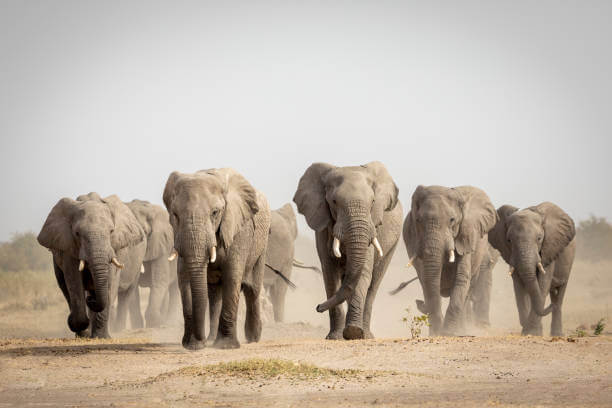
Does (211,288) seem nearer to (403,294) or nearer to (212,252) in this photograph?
(212,252)

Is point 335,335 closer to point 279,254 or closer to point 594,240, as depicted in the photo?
point 279,254

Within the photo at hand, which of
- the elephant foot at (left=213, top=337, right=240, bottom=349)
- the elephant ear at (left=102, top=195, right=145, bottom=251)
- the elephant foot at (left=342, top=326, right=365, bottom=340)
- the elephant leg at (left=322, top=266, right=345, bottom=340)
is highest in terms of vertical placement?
the elephant ear at (left=102, top=195, right=145, bottom=251)

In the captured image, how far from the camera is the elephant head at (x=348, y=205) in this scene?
15.2m

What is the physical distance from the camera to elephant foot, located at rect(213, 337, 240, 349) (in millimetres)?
14461

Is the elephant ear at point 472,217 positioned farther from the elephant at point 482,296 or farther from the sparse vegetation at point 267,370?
the sparse vegetation at point 267,370

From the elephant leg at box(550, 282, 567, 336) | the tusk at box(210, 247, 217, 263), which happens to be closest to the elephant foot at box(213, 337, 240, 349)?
the tusk at box(210, 247, 217, 263)

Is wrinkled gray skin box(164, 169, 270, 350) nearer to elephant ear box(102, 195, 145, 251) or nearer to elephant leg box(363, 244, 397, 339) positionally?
elephant leg box(363, 244, 397, 339)

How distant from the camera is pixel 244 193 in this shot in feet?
48.9

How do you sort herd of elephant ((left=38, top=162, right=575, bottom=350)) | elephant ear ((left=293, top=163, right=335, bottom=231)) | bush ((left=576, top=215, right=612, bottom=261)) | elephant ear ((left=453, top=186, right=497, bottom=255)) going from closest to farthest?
herd of elephant ((left=38, top=162, right=575, bottom=350)), elephant ear ((left=293, top=163, right=335, bottom=231)), elephant ear ((left=453, top=186, right=497, bottom=255)), bush ((left=576, top=215, right=612, bottom=261))

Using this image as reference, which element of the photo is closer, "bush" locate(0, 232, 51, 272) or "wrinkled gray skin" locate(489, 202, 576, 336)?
"wrinkled gray skin" locate(489, 202, 576, 336)

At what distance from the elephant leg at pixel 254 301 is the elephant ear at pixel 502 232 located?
7.75m

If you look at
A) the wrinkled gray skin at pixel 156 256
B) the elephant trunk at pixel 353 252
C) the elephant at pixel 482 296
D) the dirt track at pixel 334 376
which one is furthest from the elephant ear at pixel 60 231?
the elephant at pixel 482 296

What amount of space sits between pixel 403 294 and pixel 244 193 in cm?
2945

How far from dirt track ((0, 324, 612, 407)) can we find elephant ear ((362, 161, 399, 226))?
2424 millimetres
